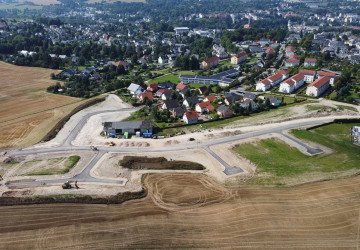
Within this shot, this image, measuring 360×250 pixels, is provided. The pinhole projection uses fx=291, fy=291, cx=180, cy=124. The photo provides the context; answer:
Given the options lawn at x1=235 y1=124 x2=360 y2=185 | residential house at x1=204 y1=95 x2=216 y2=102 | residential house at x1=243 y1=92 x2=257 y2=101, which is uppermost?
residential house at x1=243 y1=92 x2=257 y2=101

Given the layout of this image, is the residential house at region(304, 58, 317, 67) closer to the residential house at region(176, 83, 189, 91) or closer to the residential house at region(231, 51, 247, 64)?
the residential house at region(231, 51, 247, 64)

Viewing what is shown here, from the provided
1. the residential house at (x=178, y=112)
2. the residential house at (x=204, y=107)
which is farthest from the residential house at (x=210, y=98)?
the residential house at (x=178, y=112)

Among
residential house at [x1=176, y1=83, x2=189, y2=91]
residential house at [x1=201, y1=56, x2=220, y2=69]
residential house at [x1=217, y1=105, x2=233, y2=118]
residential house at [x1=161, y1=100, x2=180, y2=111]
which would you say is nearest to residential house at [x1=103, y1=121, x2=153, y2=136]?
residential house at [x1=161, y1=100, x2=180, y2=111]

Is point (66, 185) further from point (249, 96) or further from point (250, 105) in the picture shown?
point (249, 96)

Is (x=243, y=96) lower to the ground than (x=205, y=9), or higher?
lower

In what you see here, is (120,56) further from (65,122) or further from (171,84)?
(65,122)

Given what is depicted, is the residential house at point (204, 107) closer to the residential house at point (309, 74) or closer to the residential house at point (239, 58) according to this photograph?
the residential house at point (309, 74)

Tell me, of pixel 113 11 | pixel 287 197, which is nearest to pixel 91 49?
pixel 287 197
